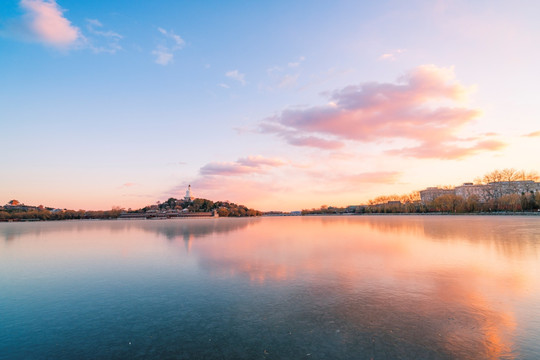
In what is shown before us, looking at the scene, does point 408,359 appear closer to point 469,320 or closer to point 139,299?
point 469,320

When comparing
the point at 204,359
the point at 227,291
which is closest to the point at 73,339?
the point at 204,359

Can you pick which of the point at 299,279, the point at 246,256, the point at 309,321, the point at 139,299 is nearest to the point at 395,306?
the point at 309,321

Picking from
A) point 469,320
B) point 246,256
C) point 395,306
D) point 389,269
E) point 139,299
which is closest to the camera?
point 469,320

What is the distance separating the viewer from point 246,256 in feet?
74.0

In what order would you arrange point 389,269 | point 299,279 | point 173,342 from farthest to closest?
point 389,269, point 299,279, point 173,342

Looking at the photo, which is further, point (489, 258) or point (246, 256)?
point (246, 256)

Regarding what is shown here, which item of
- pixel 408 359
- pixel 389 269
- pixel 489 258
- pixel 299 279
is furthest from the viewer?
pixel 489 258

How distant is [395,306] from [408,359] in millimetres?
4133

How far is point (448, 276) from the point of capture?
14.9 metres

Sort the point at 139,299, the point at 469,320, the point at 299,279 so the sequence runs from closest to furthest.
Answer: the point at 469,320
the point at 139,299
the point at 299,279

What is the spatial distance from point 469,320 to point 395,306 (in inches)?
90.4

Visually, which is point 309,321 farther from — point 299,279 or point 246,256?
point 246,256

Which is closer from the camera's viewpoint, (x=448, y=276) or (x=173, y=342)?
(x=173, y=342)

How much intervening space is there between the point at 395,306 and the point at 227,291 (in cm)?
716
